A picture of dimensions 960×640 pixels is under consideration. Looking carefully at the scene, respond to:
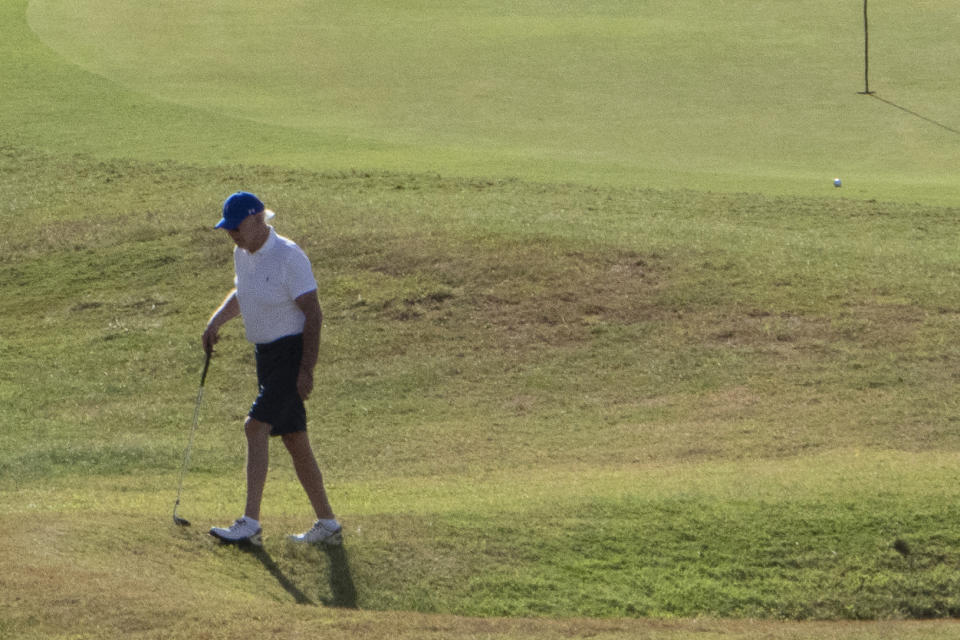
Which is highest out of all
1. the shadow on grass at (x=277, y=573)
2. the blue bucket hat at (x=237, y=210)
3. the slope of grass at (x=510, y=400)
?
the blue bucket hat at (x=237, y=210)

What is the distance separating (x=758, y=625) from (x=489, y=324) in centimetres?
667

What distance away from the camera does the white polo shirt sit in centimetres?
760

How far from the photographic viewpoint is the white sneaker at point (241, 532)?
7766mm

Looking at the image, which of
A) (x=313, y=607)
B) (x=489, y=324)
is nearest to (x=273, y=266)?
(x=313, y=607)

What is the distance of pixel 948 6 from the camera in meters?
35.1

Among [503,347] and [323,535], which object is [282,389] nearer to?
[323,535]

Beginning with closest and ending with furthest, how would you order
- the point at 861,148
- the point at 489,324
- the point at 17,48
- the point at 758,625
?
the point at 758,625, the point at 489,324, the point at 861,148, the point at 17,48

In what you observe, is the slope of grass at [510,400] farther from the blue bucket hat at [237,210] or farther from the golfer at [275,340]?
the blue bucket hat at [237,210]

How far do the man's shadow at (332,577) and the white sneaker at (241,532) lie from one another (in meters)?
0.05

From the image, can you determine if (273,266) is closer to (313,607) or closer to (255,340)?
(255,340)

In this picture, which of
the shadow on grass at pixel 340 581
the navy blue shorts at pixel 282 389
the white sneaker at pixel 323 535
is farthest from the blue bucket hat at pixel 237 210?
the shadow on grass at pixel 340 581

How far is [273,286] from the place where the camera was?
764cm

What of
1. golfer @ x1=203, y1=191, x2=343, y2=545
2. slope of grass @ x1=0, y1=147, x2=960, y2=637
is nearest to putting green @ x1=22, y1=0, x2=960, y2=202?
slope of grass @ x1=0, y1=147, x2=960, y2=637

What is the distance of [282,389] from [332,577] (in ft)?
3.73
